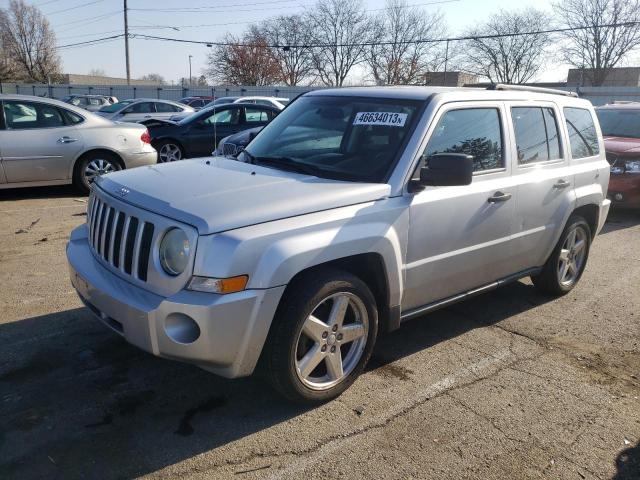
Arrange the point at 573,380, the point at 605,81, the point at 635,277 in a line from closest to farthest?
the point at 573,380, the point at 635,277, the point at 605,81

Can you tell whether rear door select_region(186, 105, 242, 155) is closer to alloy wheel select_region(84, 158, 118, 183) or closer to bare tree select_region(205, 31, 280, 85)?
alloy wheel select_region(84, 158, 118, 183)

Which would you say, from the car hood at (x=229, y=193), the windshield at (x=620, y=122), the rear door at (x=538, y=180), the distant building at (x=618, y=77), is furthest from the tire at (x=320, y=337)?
the distant building at (x=618, y=77)

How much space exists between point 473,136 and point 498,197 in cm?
48

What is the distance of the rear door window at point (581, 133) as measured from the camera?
16.8ft

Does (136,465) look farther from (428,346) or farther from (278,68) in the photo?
(278,68)

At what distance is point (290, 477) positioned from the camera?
2770 millimetres

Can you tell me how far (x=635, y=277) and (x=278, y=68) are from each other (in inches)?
2495

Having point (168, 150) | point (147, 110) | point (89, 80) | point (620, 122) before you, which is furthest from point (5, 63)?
point (620, 122)

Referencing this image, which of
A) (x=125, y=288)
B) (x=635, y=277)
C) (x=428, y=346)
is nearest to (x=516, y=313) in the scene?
(x=428, y=346)

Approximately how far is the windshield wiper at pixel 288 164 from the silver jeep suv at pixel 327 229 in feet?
0.06

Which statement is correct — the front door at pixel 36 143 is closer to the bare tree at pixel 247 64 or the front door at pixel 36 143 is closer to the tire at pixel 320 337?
the tire at pixel 320 337

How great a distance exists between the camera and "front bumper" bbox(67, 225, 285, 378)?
9.12 feet

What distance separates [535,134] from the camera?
15.3ft

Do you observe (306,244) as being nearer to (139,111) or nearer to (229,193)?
(229,193)
